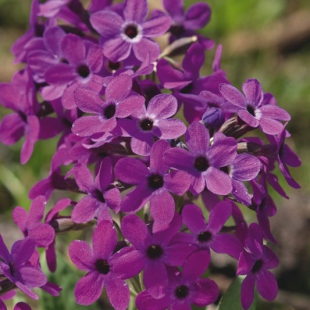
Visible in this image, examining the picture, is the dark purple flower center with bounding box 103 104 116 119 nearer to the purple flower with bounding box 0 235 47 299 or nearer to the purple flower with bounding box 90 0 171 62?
the purple flower with bounding box 90 0 171 62

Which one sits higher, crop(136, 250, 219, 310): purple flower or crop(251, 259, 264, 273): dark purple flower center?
crop(136, 250, 219, 310): purple flower

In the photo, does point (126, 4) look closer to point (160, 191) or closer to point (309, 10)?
point (160, 191)

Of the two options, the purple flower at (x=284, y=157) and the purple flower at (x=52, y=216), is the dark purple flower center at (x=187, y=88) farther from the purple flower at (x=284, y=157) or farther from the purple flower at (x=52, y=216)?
the purple flower at (x=52, y=216)

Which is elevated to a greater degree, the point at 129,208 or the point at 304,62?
the point at 129,208

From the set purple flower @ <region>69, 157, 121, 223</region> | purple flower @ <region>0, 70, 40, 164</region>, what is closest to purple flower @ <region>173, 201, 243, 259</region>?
purple flower @ <region>69, 157, 121, 223</region>

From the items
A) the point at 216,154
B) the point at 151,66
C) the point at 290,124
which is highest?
the point at 151,66

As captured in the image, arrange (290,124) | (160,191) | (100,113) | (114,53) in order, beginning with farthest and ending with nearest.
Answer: (290,124), (114,53), (100,113), (160,191)

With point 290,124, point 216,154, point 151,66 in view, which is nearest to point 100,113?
point 151,66
